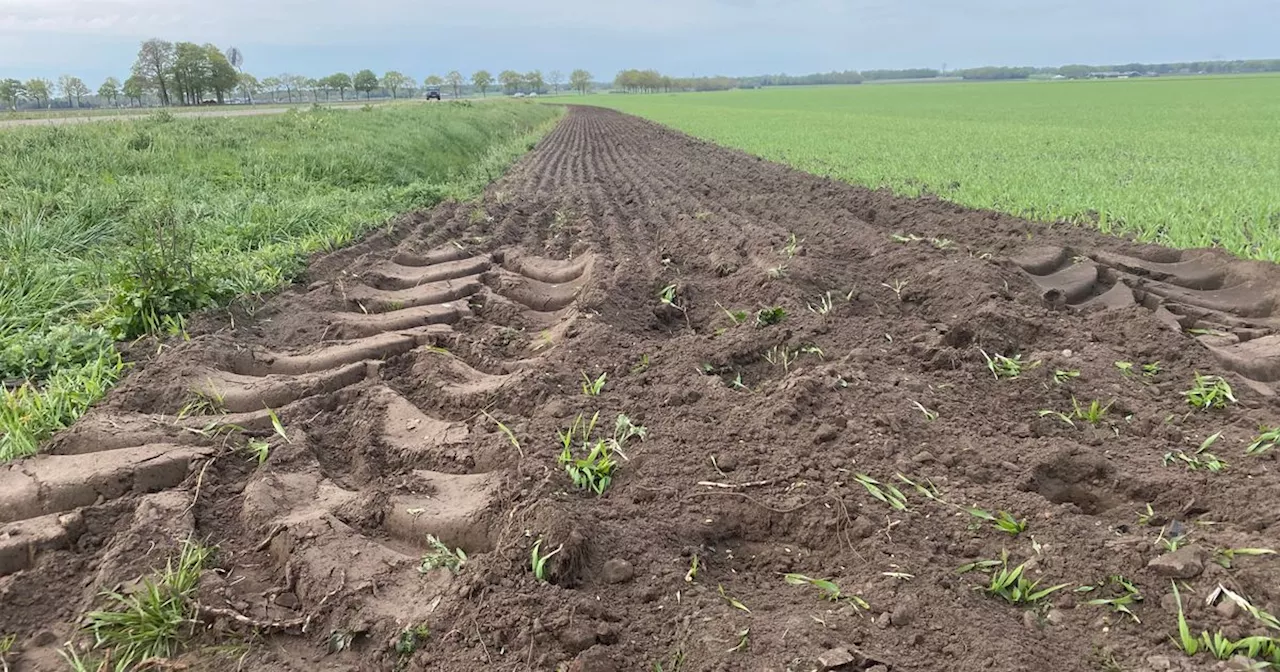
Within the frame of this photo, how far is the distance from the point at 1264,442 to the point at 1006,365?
110 cm

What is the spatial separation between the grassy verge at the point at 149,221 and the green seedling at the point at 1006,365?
4.57 m

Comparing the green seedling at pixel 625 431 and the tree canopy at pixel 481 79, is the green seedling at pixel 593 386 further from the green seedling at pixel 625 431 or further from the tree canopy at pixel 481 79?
the tree canopy at pixel 481 79

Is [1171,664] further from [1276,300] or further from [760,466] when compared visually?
[1276,300]

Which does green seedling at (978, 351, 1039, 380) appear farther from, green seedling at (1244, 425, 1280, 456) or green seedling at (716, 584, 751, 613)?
green seedling at (716, 584, 751, 613)

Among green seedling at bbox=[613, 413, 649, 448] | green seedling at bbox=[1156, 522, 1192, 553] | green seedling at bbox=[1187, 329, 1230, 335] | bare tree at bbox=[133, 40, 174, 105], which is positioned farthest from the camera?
bare tree at bbox=[133, 40, 174, 105]

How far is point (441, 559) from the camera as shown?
2447 millimetres

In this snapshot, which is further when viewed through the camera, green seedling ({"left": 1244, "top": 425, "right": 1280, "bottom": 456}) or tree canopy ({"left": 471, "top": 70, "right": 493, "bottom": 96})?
tree canopy ({"left": 471, "top": 70, "right": 493, "bottom": 96})

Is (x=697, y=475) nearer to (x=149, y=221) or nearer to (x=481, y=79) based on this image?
(x=149, y=221)

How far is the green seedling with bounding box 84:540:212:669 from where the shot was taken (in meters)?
2.08

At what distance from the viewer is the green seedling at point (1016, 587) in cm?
216

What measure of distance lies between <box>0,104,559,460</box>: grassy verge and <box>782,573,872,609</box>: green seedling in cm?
326

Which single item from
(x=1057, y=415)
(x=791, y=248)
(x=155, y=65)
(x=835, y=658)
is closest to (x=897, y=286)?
(x=791, y=248)

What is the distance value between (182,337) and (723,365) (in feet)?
11.1

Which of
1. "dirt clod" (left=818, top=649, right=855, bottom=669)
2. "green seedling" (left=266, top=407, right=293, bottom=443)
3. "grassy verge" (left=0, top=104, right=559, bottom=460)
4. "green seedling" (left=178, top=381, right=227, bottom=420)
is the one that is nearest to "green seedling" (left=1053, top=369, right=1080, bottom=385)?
"dirt clod" (left=818, top=649, right=855, bottom=669)
